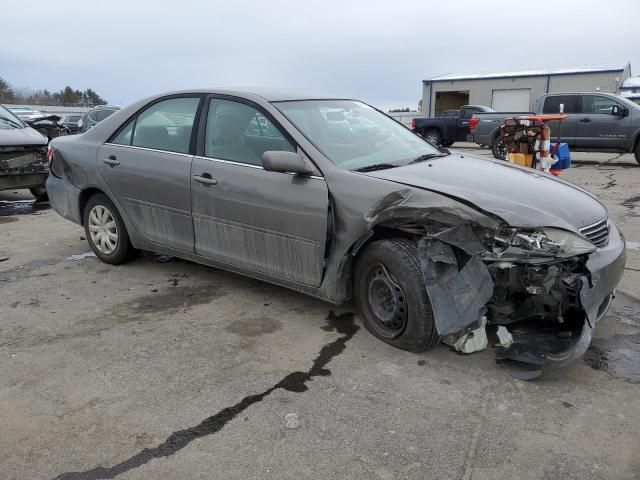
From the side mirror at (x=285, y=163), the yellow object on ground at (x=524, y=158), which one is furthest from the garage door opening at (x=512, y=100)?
the side mirror at (x=285, y=163)

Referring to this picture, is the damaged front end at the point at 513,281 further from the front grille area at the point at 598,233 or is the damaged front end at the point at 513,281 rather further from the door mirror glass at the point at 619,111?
the door mirror glass at the point at 619,111

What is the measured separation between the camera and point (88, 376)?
3.18m

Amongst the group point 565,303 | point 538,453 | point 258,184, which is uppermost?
point 258,184

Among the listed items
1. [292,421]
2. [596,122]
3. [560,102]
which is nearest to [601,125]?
[596,122]

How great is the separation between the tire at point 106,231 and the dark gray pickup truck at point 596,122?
10.2m

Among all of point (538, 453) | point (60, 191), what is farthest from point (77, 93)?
point (538, 453)

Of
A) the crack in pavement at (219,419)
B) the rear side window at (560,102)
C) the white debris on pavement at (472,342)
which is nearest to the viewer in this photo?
the crack in pavement at (219,419)

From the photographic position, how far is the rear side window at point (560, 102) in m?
14.1

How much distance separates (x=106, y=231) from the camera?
513cm

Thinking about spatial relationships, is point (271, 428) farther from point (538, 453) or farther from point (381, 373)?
point (538, 453)

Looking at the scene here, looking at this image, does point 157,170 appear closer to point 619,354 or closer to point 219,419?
point 219,419

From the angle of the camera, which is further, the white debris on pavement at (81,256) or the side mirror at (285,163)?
the white debris on pavement at (81,256)

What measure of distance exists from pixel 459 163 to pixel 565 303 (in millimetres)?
1415

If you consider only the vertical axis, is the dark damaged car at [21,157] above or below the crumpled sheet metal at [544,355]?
above
